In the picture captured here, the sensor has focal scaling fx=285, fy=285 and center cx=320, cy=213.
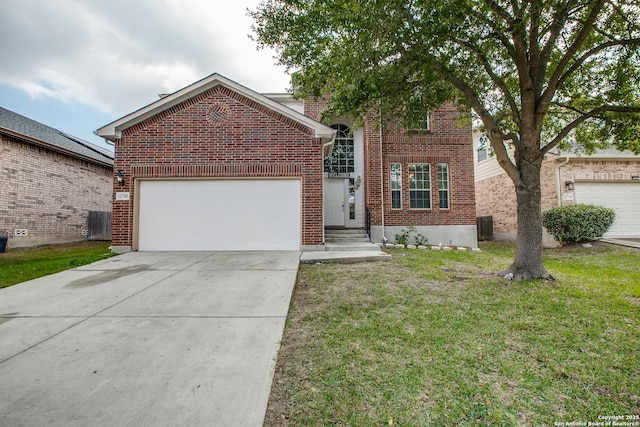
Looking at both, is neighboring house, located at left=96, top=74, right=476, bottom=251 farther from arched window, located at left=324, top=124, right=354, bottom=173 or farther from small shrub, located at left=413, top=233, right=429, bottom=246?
small shrub, located at left=413, top=233, right=429, bottom=246

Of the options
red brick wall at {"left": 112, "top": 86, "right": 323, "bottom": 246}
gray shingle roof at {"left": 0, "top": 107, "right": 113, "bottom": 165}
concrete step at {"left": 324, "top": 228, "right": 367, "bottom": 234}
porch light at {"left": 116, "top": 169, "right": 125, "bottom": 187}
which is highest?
gray shingle roof at {"left": 0, "top": 107, "right": 113, "bottom": 165}

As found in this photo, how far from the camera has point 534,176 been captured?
4.91m

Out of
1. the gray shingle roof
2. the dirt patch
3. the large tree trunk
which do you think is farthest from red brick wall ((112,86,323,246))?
the gray shingle roof

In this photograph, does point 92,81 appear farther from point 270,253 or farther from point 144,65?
point 270,253

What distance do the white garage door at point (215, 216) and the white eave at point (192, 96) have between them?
1.59 meters

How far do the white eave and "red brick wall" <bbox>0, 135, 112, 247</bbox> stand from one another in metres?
4.59

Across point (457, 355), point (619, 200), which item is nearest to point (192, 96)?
point (457, 355)

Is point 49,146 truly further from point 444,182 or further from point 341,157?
point 444,182

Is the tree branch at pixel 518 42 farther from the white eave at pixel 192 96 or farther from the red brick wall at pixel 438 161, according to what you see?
the red brick wall at pixel 438 161

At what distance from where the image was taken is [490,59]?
669 centimetres

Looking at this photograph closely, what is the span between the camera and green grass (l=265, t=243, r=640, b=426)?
1796 millimetres

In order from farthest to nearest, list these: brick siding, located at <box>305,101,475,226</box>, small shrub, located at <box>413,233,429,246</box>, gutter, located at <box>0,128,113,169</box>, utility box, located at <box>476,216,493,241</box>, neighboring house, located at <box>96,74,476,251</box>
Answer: utility box, located at <box>476,216,493,241</box> → brick siding, located at <box>305,101,475,226</box> → small shrub, located at <box>413,233,429,246</box> → gutter, located at <box>0,128,113,169</box> → neighboring house, located at <box>96,74,476,251</box>

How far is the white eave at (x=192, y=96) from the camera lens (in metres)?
7.65

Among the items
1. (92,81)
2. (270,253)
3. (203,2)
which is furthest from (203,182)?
(92,81)
